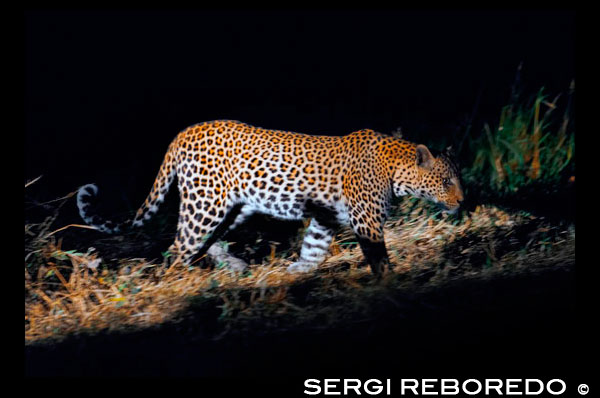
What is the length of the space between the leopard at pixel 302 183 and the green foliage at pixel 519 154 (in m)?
1.75

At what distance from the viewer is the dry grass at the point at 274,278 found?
5.12 meters

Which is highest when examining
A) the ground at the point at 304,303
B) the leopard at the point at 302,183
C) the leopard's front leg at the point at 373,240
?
the leopard at the point at 302,183

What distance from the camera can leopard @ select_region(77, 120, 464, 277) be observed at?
5.71m

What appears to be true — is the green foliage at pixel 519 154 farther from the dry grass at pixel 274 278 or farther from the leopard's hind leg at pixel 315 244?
the leopard's hind leg at pixel 315 244

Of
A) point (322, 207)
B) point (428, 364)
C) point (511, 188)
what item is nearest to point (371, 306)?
point (428, 364)

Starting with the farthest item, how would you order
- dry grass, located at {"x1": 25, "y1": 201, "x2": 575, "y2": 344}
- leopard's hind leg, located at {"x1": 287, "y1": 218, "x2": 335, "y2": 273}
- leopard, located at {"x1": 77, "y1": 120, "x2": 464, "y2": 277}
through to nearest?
leopard's hind leg, located at {"x1": 287, "y1": 218, "x2": 335, "y2": 273}, leopard, located at {"x1": 77, "y1": 120, "x2": 464, "y2": 277}, dry grass, located at {"x1": 25, "y1": 201, "x2": 575, "y2": 344}

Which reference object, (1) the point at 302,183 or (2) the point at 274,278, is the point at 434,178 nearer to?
(1) the point at 302,183

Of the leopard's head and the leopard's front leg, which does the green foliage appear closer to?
the leopard's head

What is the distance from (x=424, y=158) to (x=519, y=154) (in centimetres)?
225

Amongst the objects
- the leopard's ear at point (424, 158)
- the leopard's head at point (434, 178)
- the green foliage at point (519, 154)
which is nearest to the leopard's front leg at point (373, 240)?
the leopard's head at point (434, 178)

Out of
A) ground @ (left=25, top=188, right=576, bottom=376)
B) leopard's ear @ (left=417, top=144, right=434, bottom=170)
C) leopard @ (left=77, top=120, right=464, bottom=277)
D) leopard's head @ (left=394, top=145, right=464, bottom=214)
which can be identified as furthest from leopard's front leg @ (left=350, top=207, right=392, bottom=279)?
leopard's ear @ (left=417, top=144, right=434, bottom=170)

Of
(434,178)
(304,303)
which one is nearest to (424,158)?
(434,178)

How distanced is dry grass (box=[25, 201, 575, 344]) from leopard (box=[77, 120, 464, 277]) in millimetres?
252

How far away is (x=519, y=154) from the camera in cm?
753
